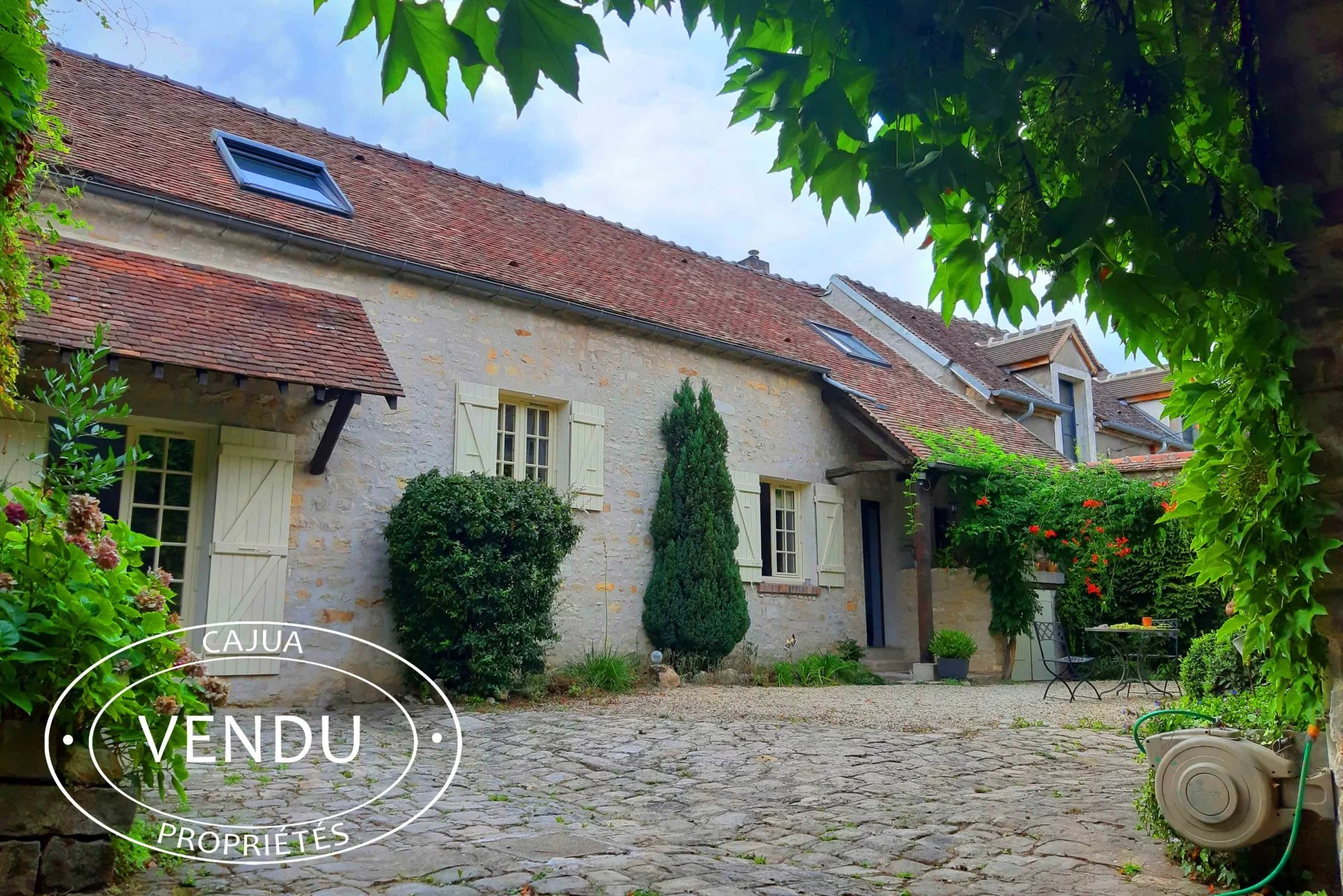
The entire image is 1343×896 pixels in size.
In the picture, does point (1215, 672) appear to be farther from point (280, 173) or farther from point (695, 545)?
point (280, 173)

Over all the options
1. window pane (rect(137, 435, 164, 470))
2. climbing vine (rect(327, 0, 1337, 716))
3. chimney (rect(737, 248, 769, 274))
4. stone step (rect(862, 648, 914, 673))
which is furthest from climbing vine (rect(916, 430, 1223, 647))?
climbing vine (rect(327, 0, 1337, 716))

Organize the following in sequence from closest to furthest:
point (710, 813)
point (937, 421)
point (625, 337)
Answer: point (710, 813) < point (625, 337) < point (937, 421)

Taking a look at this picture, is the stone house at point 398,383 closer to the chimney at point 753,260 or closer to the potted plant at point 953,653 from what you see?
the potted plant at point 953,653

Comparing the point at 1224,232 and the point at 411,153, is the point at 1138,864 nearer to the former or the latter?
the point at 1224,232

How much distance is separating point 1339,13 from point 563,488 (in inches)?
330

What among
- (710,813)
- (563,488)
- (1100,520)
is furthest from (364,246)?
(1100,520)

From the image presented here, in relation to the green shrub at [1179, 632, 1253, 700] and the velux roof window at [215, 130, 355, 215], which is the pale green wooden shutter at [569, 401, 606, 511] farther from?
the green shrub at [1179, 632, 1253, 700]

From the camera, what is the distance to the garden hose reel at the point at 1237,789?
3.24 metres

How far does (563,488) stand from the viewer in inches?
408

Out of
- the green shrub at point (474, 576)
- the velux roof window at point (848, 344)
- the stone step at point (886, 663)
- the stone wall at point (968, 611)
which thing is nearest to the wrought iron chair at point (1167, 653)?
the stone wall at point (968, 611)

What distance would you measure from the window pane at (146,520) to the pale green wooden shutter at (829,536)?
24.8ft

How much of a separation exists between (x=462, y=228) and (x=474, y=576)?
4634mm

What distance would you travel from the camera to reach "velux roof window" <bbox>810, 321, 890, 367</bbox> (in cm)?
1495

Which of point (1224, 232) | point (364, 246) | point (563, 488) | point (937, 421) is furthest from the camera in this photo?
point (937, 421)
